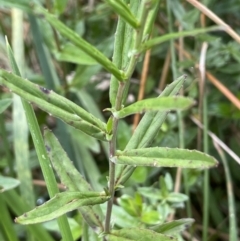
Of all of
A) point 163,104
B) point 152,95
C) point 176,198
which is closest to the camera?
point 163,104

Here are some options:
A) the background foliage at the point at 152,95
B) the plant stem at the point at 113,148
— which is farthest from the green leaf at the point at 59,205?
the background foliage at the point at 152,95

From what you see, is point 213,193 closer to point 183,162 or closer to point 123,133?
point 123,133

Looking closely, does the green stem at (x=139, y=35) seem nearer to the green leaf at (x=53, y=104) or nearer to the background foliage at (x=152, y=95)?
the green leaf at (x=53, y=104)

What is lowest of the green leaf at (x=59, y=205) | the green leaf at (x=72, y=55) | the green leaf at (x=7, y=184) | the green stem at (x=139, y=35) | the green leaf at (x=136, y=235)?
the green leaf at (x=136, y=235)

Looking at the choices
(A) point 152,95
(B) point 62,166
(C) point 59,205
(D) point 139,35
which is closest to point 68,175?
(B) point 62,166

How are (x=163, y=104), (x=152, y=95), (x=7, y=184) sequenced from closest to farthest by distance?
(x=163, y=104) < (x=7, y=184) < (x=152, y=95)

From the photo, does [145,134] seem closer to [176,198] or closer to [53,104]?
[53,104]

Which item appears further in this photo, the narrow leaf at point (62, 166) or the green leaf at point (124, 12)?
the narrow leaf at point (62, 166)

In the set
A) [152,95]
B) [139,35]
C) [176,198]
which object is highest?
[139,35]
